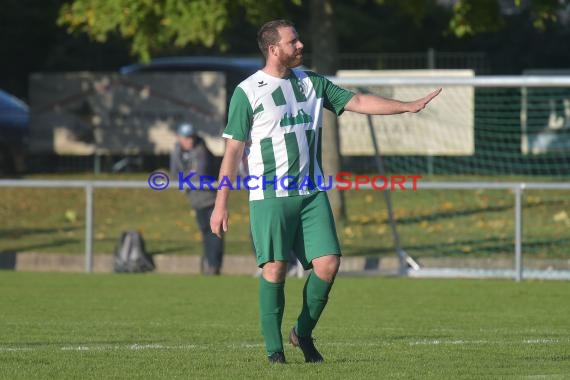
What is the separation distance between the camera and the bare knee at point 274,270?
8531 mm

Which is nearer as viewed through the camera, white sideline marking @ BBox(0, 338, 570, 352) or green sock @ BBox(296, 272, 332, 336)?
green sock @ BBox(296, 272, 332, 336)

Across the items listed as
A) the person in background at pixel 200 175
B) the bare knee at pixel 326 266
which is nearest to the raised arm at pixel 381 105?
the bare knee at pixel 326 266

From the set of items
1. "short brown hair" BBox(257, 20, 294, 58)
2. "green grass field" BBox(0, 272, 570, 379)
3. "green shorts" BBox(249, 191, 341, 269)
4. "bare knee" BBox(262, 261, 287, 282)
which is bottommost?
"green grass field" BBox(0, 272, 570, 379)

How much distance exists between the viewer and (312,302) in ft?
28.4

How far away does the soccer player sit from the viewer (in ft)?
27.8

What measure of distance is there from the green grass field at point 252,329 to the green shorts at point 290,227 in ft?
2.21

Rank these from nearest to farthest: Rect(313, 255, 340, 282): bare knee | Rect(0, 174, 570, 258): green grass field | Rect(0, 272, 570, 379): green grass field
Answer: Rect(0, 272, 570, 379): green grass field, Rect(313, 255, 340, 282): bare knee, Rect(0, 174, 570, 258): green grass field

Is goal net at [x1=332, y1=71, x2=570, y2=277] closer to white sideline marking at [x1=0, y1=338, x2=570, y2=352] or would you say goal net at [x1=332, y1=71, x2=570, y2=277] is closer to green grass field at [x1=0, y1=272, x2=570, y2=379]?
green grass field at [x1=0, y1=272, x2=570, y2=379]

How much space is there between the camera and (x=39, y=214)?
948 inches

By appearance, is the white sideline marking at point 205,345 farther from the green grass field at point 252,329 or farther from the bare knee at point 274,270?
the bare knee at point 274,270

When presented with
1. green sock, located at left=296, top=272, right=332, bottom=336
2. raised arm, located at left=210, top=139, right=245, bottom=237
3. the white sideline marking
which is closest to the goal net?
the white sideline marking

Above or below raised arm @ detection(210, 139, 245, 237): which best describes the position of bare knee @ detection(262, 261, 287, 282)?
below

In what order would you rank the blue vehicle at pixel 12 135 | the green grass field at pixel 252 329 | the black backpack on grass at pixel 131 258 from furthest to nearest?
the blue vehicle at pixel 12 135
the black backpack on grass at pixel 131 258
the green grass field at pixel 252 329

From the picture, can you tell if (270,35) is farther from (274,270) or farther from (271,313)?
(271,313)
